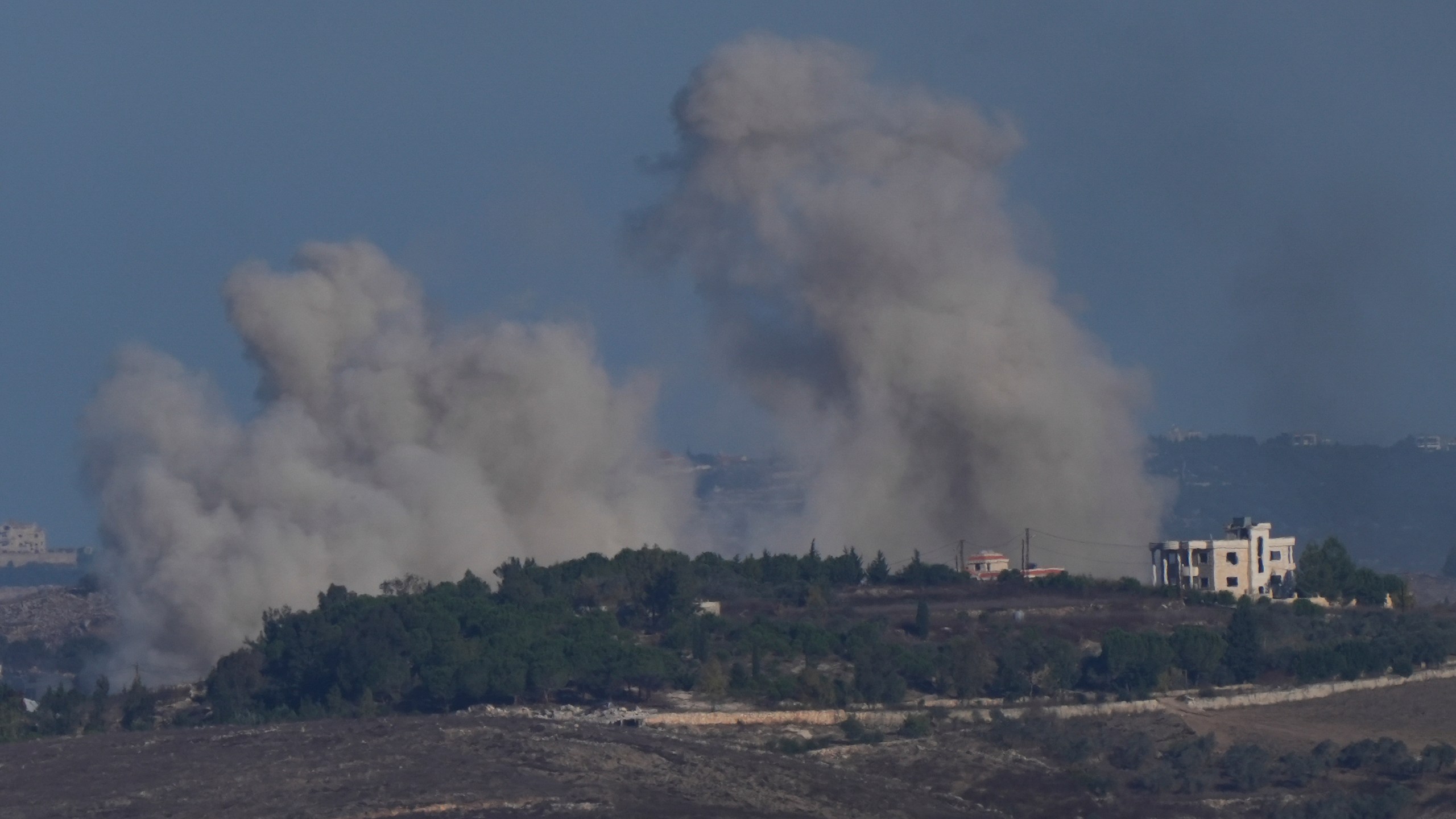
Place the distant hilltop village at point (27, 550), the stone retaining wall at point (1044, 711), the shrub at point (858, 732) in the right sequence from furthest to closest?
the distant hilltop village at point (27, 550)
the stone retaining wall at point (1044, 711)
the shrub at point (858, 732)

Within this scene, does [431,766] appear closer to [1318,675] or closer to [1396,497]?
[1318,675]

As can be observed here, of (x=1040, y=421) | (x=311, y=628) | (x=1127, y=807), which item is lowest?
Result: (x=1127, y=807)

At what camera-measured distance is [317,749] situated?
37719 millimetres

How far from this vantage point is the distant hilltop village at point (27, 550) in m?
142

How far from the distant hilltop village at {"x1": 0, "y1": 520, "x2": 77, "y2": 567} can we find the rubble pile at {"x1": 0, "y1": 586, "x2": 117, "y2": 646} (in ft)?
204

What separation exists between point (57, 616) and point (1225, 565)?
117ft

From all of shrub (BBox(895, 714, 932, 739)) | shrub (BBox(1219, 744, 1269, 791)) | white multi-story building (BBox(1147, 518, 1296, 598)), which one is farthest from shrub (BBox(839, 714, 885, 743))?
white multi-story building (BBox(1147, 518, 1296, 598))

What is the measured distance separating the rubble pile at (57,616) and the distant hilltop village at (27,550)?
2446 inches

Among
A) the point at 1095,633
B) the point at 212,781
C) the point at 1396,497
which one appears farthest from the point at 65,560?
the point at 212,781

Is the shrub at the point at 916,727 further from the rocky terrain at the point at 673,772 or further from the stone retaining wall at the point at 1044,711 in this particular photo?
the stone retaining wall at the point at 1044,711

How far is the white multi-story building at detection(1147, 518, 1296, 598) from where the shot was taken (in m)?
63.3

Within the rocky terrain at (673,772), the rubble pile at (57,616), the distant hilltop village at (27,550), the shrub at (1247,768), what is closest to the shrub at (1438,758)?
the rocky terrain at (673,772)

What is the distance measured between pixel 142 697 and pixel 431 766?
43.5ft

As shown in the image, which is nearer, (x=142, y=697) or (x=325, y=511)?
(x=142, y=697)
